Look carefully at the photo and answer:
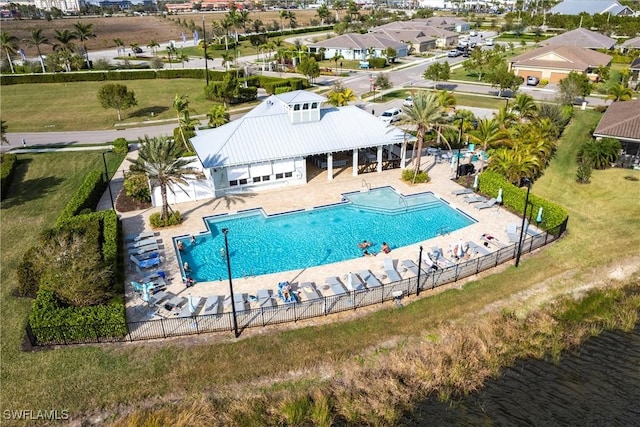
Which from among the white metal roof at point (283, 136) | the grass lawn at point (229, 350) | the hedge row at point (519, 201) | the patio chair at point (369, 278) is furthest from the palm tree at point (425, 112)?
the patio chair at point (369, 278)

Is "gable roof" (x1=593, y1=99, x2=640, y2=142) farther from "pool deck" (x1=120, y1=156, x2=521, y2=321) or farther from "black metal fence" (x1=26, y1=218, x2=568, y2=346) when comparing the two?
"black metal fence" (x1=26, y1=218, x2=568, y2=346)

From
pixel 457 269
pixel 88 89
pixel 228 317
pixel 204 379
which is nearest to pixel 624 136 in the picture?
pixel 457 269

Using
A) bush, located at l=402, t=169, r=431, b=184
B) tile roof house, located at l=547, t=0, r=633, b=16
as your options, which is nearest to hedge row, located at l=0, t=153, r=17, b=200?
bush, located at l=402, t=169, r=431, b=184

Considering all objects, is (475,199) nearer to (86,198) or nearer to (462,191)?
(462,191)

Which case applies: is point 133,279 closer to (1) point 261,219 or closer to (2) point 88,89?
(1) point 261,219

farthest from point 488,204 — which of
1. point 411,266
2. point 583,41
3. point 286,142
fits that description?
point 583,41
